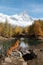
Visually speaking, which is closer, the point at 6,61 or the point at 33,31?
the point at 6,61

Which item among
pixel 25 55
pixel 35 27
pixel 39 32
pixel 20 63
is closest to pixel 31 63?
pixel 20 63

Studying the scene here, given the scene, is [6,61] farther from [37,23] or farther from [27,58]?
[37,23]

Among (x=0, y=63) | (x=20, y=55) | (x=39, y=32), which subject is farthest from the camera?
(x=39, y=32)

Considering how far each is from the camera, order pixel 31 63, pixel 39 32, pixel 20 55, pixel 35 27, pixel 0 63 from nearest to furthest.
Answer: pixel 0 63
pixel 31 63
pixel 20 55
pixel 39 32
pixel 35 27

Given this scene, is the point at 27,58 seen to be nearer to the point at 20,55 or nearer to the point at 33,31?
the point at 20,55

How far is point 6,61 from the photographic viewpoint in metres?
23.3

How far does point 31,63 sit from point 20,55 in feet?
10.9

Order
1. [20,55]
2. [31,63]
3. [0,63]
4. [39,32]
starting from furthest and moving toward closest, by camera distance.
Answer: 1. [39,32]
2. [20,55]
3. [31,63]
4. [0,63]

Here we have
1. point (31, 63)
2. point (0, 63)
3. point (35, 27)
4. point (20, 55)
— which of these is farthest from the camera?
point (35, 27)

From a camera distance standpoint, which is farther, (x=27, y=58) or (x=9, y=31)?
(x=9, y=31)

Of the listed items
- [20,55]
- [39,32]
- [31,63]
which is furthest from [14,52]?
[39,32]

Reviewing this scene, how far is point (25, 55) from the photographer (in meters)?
29.6

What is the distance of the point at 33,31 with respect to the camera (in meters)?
148

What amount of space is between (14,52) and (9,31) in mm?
122665
